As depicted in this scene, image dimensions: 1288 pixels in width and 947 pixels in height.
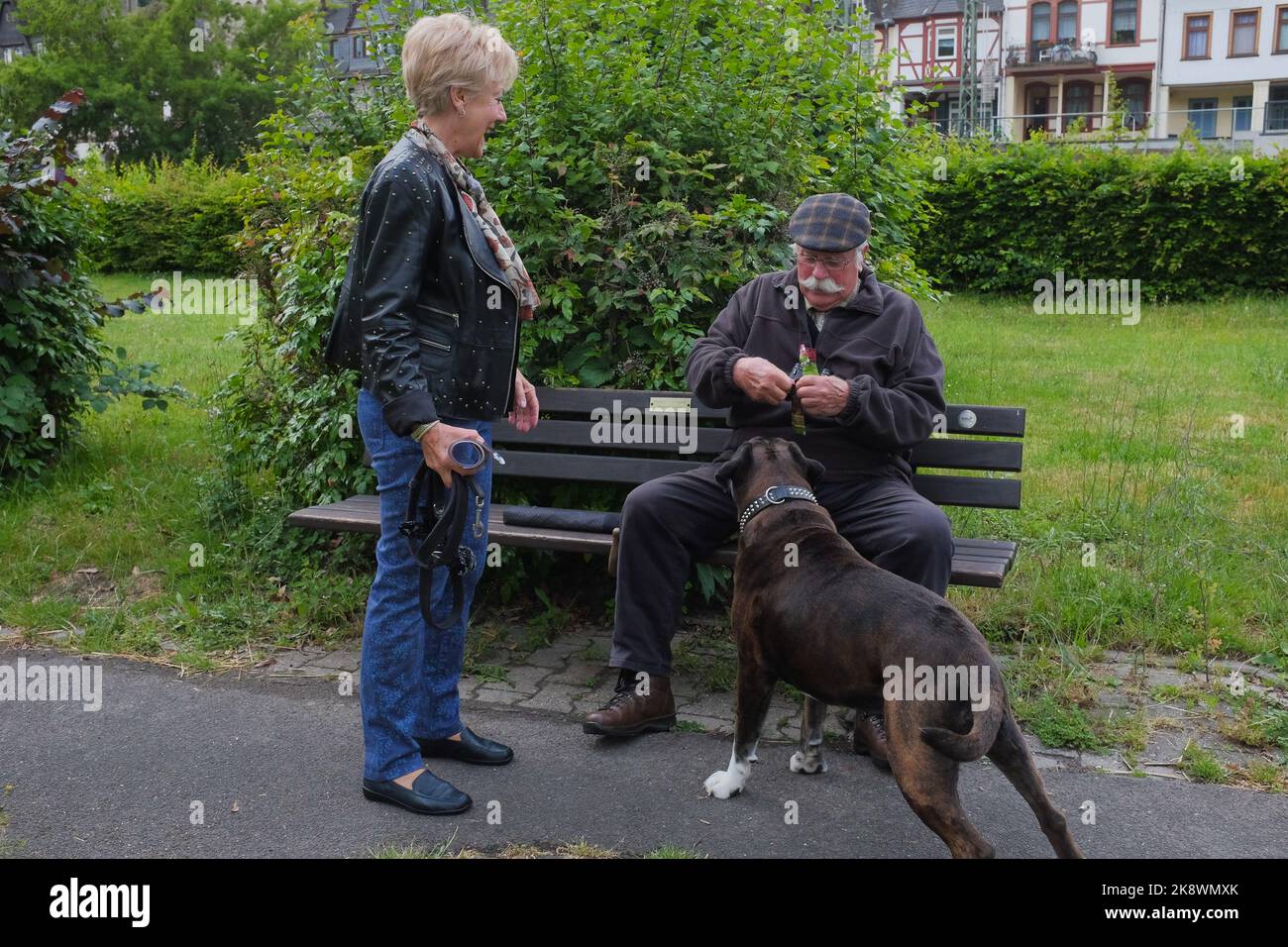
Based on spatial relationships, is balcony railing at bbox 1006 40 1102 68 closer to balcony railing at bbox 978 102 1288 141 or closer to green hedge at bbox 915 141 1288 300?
balcony railing at bbox 978 102 1288 141

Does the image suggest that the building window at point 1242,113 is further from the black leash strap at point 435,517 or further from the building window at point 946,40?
the black leash strap at point 435,517

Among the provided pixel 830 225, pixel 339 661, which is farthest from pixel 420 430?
pixel 339 661

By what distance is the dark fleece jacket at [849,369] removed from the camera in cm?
440

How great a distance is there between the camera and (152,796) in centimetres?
401

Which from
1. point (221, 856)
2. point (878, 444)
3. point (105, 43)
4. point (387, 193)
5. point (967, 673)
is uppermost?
point (105, 43)

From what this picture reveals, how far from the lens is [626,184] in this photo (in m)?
5.61

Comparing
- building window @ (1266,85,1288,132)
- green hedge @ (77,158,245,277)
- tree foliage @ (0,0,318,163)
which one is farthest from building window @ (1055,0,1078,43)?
green hedge @ (77,158,245,277)

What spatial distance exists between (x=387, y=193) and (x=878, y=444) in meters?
1.98

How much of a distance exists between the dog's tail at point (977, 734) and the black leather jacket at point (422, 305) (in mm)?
1639

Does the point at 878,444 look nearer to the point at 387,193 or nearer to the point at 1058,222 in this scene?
the point at 387,193

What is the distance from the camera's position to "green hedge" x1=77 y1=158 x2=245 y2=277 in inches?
864

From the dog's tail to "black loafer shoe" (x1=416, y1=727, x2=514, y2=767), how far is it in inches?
66.6
